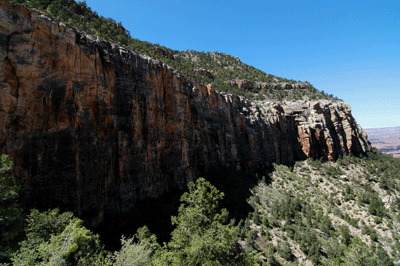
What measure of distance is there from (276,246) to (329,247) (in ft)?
17.7

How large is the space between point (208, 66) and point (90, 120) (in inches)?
2413

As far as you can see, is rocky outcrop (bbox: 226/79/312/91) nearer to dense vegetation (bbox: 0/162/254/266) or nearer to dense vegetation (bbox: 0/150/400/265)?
dense vegetation (bbox: 0/150/400/265)

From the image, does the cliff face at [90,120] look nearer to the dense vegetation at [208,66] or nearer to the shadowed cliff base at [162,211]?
A: the shadowed cliff base at [162,211]

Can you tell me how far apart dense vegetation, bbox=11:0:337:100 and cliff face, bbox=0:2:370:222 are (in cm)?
1702

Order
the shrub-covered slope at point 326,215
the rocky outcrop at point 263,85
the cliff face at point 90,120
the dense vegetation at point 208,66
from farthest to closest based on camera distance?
the rocky outcrop at point 263,85 → the dense vegetation at point 208,66 → the shrub-covered slope at point 326,215 → the cliff face at point 90,120

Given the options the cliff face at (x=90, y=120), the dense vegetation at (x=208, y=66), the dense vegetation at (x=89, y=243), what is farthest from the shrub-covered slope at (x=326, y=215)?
the dense vegetation at (x=208, y=66)

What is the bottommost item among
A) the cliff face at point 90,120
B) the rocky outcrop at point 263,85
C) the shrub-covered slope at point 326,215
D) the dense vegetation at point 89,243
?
the shrub-covered slope at point 326,215

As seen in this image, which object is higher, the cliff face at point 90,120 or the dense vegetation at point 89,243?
the cliff face at point 90,120

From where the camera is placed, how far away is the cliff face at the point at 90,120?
1289 centimetres

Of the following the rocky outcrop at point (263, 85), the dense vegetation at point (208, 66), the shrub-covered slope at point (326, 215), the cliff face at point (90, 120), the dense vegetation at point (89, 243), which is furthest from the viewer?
the rocky outcrop at point (263, 85)

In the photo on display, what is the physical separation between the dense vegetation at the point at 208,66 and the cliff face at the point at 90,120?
17022 mm

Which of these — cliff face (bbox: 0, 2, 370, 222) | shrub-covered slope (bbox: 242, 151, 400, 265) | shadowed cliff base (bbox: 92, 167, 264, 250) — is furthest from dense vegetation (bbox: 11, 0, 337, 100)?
shadowed cliff base (bbox: 92, 167, 264, 250)

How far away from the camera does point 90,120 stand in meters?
16.4

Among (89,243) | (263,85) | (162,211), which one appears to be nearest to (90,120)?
(89,243)
